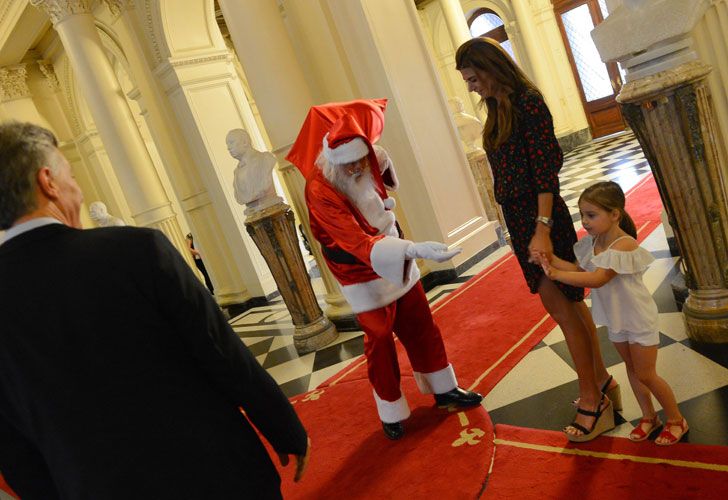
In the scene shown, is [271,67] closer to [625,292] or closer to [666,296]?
[666,296]

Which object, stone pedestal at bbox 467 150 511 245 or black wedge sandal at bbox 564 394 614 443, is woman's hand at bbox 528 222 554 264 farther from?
stone pedestal at bbox 467 150 511 245

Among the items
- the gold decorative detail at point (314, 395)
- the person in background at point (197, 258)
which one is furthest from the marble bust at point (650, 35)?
the person in background at point (197, 258)

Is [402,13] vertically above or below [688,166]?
above

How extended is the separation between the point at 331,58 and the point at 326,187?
3323 millimetres

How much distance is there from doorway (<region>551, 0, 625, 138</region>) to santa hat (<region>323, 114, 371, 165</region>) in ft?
37.7

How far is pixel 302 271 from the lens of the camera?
17.0 feet

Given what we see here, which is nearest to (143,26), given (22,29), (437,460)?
(22,29)

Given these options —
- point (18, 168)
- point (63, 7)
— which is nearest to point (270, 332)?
point (18, 168)

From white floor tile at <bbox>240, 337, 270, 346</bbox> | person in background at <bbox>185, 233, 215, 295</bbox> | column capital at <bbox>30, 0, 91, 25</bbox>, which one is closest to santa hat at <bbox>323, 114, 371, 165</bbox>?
white floor tile at <bbox>240, 337, 270, 346</bbox>

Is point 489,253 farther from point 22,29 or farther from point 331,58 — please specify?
point 22,29

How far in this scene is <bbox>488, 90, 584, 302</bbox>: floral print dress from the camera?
203cm

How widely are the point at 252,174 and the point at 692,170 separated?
3632 millimetres

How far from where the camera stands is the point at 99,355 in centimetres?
123

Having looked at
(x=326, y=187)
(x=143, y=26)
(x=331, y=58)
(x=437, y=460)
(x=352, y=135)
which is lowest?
(x=437, y=460)
